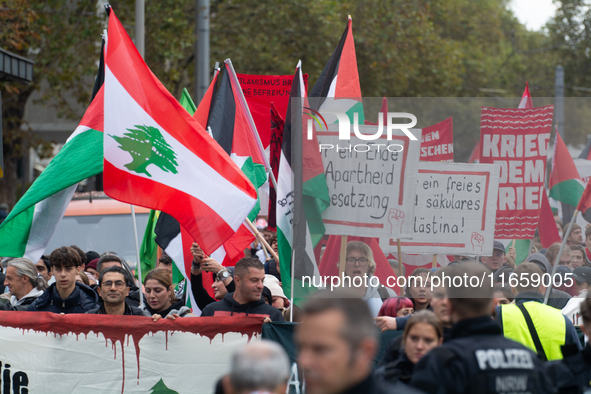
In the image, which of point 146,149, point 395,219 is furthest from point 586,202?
point 146,149

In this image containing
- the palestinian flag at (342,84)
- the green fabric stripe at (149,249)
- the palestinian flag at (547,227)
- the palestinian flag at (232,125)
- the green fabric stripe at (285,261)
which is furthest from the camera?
the green fabric stripe at (149,249)

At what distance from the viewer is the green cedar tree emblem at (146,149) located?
5.83m

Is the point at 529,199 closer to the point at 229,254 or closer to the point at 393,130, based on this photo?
the point at 393,130

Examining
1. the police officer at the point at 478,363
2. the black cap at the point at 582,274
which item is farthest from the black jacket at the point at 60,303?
the black cap at the point at 582,274

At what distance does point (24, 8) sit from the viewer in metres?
12.5

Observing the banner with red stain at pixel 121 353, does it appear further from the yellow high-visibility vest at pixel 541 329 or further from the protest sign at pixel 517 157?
the protest sign at pixel 517 157

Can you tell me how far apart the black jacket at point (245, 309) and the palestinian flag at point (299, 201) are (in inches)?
9.2

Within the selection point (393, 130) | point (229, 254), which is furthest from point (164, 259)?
point (393, 130)

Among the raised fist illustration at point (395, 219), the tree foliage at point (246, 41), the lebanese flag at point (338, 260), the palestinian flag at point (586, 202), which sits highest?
the tree foliage at point (246, 41)

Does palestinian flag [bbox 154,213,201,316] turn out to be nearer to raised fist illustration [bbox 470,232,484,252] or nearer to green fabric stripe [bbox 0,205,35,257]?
green fabric stripe [bbox 0,205,35,257]

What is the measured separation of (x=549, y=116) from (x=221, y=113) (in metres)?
3.10

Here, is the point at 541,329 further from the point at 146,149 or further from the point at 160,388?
the point at 146,149

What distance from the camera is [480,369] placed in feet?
9.59

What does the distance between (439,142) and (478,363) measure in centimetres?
402
